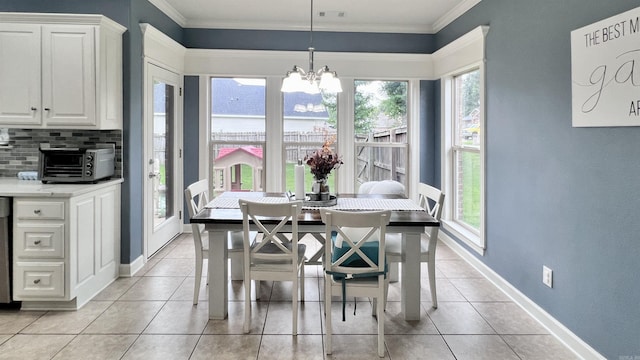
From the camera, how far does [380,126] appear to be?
18.0ft

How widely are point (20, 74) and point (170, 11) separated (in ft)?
5.93

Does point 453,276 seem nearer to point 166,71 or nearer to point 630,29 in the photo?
point 630,29

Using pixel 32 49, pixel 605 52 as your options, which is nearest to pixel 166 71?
pixel 32 49

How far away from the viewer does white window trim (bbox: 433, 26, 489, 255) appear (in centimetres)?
382

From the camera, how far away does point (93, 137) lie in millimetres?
3670

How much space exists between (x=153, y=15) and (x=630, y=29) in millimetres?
3962

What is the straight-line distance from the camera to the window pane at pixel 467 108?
429 cm

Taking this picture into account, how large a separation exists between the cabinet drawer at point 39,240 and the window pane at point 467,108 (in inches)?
150

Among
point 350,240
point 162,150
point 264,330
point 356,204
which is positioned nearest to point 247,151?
point 162,150

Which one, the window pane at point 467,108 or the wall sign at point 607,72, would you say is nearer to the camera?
the wall sign at point 607,72

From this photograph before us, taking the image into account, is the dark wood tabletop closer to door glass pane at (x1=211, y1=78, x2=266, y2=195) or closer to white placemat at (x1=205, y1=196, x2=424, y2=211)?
white placemat at (x1=205, y1=196, x2=424, y2=211)

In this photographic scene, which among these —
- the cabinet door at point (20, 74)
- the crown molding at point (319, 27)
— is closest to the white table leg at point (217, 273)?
the cabinet door at point (20, 74)

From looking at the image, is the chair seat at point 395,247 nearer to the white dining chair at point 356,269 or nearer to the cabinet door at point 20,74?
the white dining chair at point 356,269

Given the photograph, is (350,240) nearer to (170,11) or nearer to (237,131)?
(237,131)
